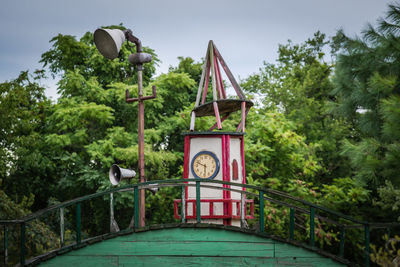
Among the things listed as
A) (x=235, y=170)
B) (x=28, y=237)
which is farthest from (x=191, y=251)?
(x=28, y=237)

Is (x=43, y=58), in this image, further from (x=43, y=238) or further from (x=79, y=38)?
(x=43, y=238)

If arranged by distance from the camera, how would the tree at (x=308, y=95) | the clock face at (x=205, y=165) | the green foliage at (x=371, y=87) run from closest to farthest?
1. the green foliage at (x=371, y=87)
2. the clock face at (x=205, y=165)
3. the tree at (x=308, y=95)

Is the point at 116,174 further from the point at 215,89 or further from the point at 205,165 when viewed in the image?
the point at 215,89

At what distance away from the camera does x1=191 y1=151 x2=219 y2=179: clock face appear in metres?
8.78

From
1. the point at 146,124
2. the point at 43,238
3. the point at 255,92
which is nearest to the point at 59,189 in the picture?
the point at 146,124

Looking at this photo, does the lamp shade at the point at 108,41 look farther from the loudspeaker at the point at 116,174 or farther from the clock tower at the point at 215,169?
the clock tower at the point at 215,169

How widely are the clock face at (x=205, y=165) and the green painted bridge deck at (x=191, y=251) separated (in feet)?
6.53

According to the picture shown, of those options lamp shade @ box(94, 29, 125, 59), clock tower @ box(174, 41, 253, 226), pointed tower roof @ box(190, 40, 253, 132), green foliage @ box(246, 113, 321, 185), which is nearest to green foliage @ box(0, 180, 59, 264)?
clock tower @ box(174, 41, 253, 226)

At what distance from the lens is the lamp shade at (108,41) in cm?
779

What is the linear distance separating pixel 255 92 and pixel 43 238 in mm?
12468

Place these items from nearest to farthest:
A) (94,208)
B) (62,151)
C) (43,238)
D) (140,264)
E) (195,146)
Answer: (140,264) → (195,146) → (43,238) → (62,151) → (94,208)

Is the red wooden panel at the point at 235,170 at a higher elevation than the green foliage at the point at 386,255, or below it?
higher

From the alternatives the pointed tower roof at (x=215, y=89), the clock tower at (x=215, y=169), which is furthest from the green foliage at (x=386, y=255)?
the pointed tower roof at (x=215, y=89)

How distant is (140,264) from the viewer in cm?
684
